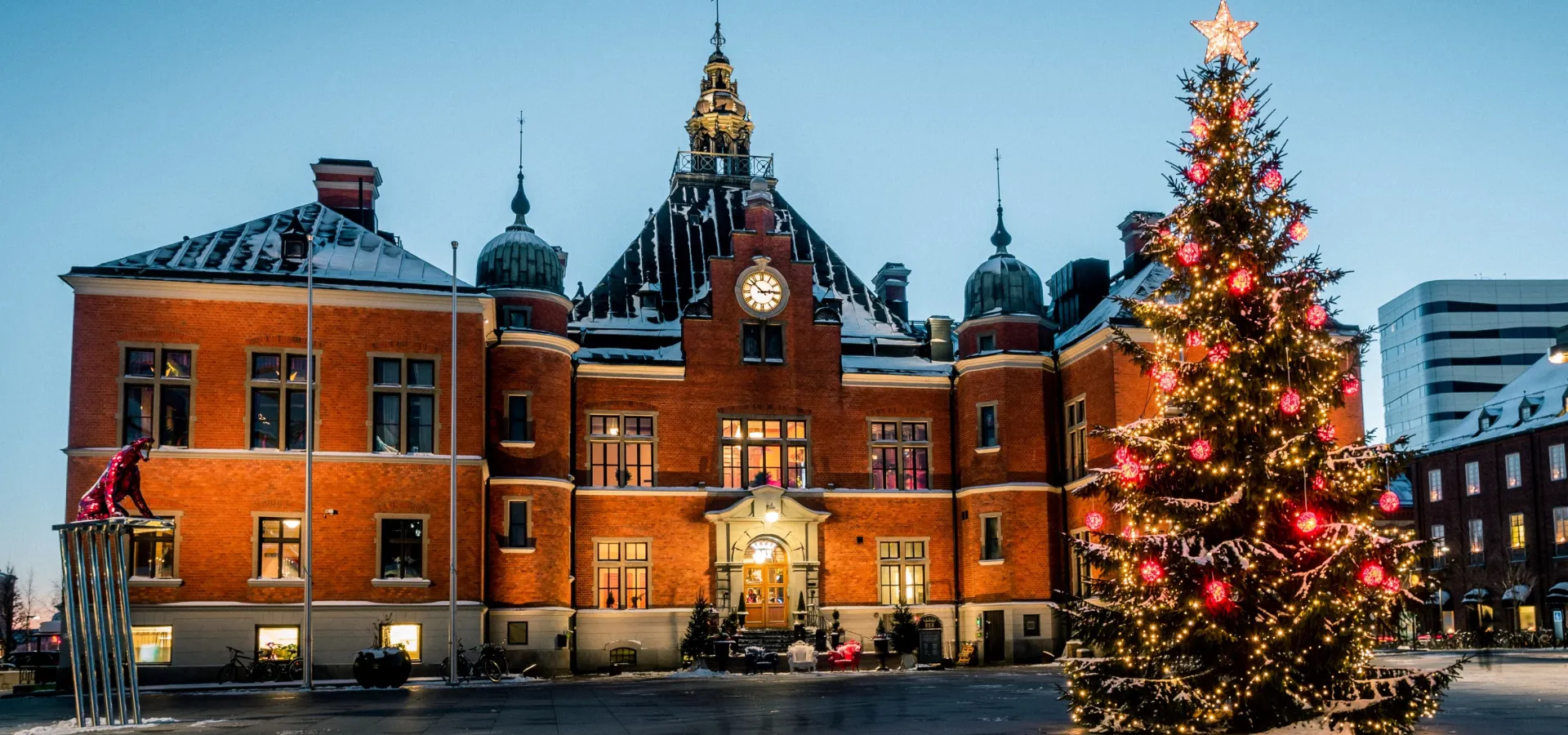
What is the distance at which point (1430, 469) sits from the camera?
68.1 m

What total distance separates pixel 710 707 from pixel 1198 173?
447 inches

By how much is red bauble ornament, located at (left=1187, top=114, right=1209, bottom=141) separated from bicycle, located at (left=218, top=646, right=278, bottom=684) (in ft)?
80.2

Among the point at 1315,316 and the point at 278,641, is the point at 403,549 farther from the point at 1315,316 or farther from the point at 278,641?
the point at 1315,316

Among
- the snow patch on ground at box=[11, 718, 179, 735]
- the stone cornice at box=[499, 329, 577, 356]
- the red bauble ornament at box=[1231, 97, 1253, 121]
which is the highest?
the stone cornice at box=[499, 329, 577, 356]

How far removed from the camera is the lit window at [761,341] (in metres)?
42.8


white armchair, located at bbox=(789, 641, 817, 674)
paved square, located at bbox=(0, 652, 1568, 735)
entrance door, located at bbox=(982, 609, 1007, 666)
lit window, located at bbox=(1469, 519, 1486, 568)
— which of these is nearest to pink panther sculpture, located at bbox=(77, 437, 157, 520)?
paved square, located at bbox=(0, 652, 1568, 735)

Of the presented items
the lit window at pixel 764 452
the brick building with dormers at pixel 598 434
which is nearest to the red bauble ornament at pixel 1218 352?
the brick building with dormers at pixel 598 434

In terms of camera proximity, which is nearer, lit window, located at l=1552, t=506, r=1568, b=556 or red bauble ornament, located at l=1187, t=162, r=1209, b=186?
red bauble ornament, located at l=1187, t=162, r=1209, b=186

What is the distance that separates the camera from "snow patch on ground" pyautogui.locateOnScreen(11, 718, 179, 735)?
774 inches

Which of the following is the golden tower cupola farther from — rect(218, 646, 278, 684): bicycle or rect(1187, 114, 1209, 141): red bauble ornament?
rect(1187, 114, 1209, 141): red bauble ornament

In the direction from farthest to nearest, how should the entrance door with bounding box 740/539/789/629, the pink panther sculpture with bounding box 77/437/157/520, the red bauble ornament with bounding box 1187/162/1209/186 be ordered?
1. the entrance door with bounding box 740/539/789/629
2. the pink panther sculpture with bounding box 77/437/157/520
3. the red bauble ornament with bounding box 1187/162/1209/186

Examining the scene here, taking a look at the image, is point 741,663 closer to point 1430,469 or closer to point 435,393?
point 435,393

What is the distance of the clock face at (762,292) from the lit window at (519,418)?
7353 millimetres

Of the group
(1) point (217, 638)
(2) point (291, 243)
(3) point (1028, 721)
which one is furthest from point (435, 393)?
(3) point (1028, 721)
